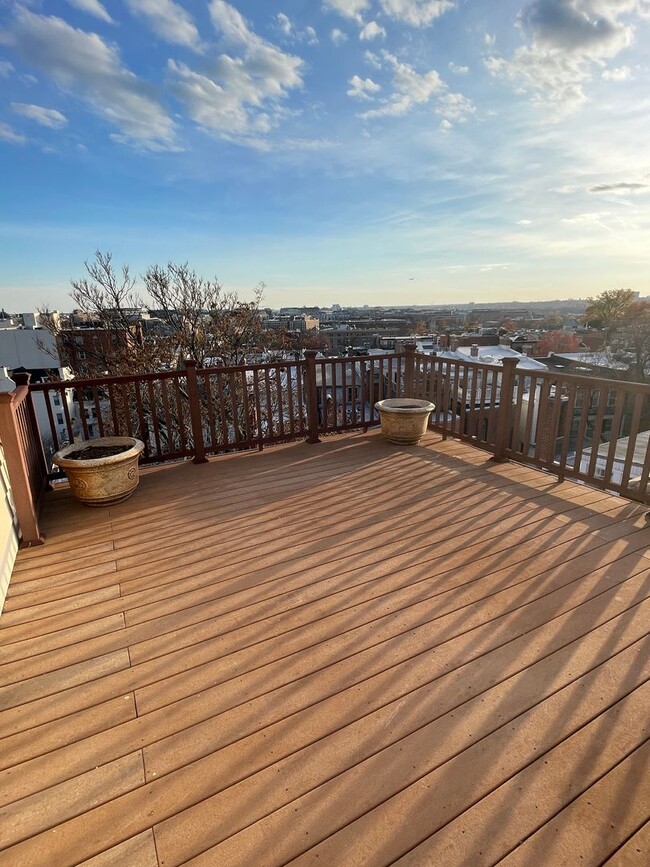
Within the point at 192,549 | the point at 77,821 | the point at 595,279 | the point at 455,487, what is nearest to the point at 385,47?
the point at 455,487

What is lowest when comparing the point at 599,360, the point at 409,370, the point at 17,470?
the point at 599,360

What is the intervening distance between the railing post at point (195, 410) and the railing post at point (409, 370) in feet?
8.44

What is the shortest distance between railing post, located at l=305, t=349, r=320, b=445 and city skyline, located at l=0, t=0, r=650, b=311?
4.22m

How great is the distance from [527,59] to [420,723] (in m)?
7.14

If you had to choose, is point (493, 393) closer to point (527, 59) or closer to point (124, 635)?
point (124, 635)

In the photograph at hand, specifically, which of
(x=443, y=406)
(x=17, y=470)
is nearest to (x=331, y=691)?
(x=17, y=470)

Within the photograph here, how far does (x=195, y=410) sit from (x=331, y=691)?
10.1 ft

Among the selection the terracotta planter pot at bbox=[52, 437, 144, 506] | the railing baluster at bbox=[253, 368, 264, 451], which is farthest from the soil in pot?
the railing baluster at bbox=[253, 368, 264, 451]

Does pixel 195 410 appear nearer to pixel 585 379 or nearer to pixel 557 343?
pixel 585 379

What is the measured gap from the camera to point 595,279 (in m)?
25.0

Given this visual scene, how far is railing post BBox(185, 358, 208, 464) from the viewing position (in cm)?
385

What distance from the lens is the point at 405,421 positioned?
4.33 meters

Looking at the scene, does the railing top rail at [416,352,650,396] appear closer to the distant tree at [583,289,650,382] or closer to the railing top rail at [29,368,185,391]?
the railing top rail at [29,368,185,391]

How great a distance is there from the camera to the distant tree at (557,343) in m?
30.0
